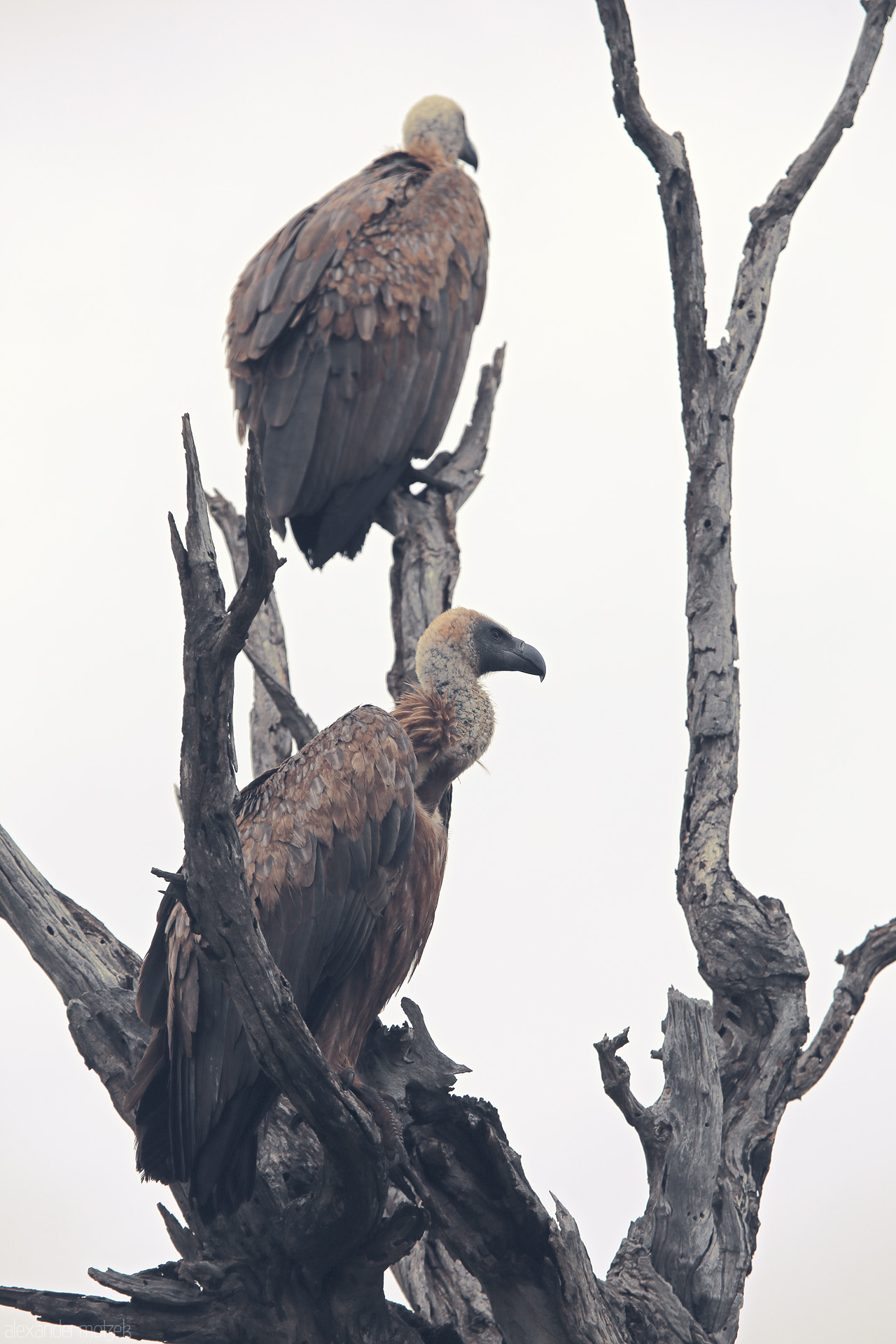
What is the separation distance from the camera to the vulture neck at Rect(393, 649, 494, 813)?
4699 millimetres

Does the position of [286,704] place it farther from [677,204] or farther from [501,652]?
[677,204]

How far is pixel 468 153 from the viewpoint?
7777 millimetres

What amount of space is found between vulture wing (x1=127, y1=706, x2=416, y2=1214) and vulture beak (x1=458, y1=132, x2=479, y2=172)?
15.9 ft

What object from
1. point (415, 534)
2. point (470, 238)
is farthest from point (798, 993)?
point (470, 238)

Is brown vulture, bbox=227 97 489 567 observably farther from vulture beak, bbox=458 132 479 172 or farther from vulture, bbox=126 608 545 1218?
vulture, bbox=126 608 545 1218

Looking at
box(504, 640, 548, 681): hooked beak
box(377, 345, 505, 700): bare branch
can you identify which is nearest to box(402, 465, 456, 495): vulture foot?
box(377, 345, 505, 700): bare branch

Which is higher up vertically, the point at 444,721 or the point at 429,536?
the point at 429,536

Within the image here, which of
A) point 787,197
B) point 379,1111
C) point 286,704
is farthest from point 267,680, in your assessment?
point 787,197

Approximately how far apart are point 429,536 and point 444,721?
73.8 inches

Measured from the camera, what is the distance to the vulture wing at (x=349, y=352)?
6426mm

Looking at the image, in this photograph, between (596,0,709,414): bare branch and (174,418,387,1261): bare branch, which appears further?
(596,0,709,414): bare branch

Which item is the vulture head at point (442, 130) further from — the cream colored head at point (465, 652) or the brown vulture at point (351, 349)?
the cream colored head at point (465, 652)

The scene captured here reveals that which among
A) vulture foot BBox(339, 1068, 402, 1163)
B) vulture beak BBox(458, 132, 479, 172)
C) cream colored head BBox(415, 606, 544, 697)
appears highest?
vulture beak BBox(458, 132, 479, 172)

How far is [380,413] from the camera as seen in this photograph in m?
6.47
